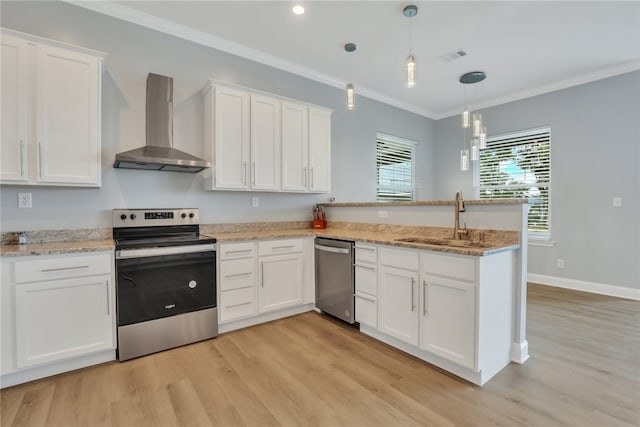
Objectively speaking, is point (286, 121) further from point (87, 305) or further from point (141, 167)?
point (87, 305)

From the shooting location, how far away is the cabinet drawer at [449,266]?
1991mm

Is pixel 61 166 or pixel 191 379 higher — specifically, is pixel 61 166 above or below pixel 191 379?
above

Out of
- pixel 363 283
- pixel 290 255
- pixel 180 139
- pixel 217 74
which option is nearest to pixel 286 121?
pixel 217 74

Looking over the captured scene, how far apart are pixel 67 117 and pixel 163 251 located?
1.26 meters

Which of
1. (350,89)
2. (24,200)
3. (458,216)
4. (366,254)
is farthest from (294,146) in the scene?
(24,200)

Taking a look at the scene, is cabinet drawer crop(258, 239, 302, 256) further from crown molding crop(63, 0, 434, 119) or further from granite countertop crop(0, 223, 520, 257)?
crown molding crop(63, 0, 434, 119)

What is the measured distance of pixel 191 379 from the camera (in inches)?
82.3

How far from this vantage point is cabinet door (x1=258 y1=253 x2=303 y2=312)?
9.89ft

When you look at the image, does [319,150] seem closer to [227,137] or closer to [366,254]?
[227,137]

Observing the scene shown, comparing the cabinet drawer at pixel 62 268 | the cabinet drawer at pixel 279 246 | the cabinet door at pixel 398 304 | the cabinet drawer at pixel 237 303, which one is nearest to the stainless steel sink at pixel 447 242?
the cabinet door at pixel 398 304

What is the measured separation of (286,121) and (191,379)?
104 inches

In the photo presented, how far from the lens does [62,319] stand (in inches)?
82.9

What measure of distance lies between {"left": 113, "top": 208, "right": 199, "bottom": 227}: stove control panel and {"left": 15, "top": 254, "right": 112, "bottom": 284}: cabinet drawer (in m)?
0.59

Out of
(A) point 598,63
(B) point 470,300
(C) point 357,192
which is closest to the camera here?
(B) point 470,300
